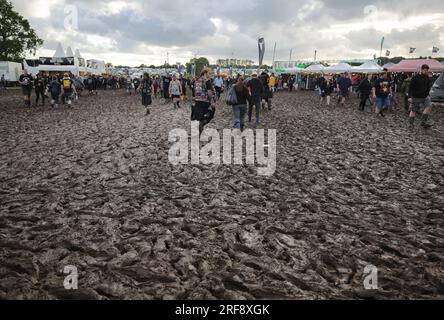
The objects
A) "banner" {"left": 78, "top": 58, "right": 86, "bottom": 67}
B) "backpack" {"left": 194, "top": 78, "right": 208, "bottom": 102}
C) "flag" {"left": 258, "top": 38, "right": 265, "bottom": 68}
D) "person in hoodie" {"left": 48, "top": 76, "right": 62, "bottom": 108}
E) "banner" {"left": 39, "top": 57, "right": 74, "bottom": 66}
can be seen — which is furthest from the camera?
"banner" {"left": 39, "top": 57, "right": 74, "bottom": 66}

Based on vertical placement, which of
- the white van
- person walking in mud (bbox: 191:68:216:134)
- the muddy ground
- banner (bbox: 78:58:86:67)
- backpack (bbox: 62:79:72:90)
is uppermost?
banner (bbox: 78:58:86:67)

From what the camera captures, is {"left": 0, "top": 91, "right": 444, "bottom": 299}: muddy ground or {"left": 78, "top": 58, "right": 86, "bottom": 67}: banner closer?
{"left": 0, "top": 91, "right": 444, "bottom": 299}: muddy ground

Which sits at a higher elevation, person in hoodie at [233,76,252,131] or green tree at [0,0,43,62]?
green tree at [0,0,43,62]

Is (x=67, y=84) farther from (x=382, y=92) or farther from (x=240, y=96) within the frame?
(x=382, y=92)

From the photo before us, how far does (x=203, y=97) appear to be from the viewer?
9586mm

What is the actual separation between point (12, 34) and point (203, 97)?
64699 mm

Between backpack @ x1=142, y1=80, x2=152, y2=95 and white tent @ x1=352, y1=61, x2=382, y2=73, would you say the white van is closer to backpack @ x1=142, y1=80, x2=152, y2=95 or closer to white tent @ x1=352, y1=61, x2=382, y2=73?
backpack @ x1=142, y1=80, x2=152, y2=95

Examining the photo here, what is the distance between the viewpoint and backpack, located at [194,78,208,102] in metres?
9.41

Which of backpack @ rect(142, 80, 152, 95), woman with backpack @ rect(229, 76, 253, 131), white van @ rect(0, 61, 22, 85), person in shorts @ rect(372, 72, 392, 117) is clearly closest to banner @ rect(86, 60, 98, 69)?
white van @ rect(0, 61, 22, 85)

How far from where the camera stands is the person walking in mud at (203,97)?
9453 mm

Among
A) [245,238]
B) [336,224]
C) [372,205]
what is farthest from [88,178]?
[372,205]

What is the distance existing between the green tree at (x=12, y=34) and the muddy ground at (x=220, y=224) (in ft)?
202

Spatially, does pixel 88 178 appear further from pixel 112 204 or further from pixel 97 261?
pixel 97 261

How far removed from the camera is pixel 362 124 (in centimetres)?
1246
